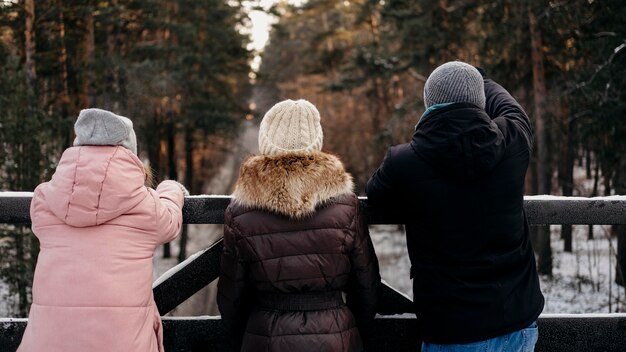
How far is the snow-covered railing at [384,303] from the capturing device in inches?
115

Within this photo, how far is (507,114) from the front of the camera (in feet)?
8.50

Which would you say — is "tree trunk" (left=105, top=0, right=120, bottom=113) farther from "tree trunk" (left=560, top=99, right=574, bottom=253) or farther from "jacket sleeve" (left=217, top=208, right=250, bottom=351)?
"jacket sleeve" (left=217, top=208, right=250, bottom=351)

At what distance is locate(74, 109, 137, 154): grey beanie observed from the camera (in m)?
2.46

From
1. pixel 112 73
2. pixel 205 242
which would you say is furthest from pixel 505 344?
pixel 205 242

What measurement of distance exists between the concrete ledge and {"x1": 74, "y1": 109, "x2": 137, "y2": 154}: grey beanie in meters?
1.08

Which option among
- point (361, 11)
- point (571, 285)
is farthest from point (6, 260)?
point (361, 11)

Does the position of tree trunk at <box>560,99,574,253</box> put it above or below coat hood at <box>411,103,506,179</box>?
below

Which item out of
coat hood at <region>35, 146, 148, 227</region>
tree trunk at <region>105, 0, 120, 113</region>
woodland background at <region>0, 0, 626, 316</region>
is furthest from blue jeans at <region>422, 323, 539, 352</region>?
tree trunk at <region>105, 0, 120, 113</region>

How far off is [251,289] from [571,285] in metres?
15.6

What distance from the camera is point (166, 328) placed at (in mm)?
3104

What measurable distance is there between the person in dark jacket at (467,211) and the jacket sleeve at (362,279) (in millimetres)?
219

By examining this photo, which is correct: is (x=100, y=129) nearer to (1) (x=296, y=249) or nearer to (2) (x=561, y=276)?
(1) (x=296, y=249)

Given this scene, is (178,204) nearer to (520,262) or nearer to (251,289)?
(251,289)

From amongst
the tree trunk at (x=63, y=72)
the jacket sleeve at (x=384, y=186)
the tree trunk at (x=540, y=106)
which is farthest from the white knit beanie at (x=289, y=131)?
the tree trunk at (x=63, y=72)
